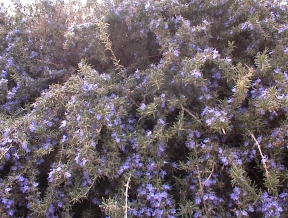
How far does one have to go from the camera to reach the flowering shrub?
65.9 inches

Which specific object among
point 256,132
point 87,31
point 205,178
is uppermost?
point 87,31

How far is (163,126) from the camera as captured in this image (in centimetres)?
180

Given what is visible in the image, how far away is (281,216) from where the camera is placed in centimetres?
159

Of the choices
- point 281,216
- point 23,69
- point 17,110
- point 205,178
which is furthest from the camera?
point 23,69

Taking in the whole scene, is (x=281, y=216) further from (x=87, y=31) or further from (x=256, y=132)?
(x=87, y=31)

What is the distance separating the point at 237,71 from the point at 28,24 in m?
1.76

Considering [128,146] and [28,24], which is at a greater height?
[28,24]

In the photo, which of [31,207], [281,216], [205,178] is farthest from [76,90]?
[281,216]

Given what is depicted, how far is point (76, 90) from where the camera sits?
1933 mm

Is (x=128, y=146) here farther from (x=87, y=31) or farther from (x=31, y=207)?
(x=87, y=31)

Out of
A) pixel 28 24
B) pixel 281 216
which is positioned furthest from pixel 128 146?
pixel 28 24

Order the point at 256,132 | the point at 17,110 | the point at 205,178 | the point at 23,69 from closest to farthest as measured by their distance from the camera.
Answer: the point at 205,178, the point at 256,132, the point at 17,110, the point at 23,69

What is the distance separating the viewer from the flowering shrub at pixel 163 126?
65.9 inches

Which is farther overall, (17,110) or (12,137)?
(17,110)
